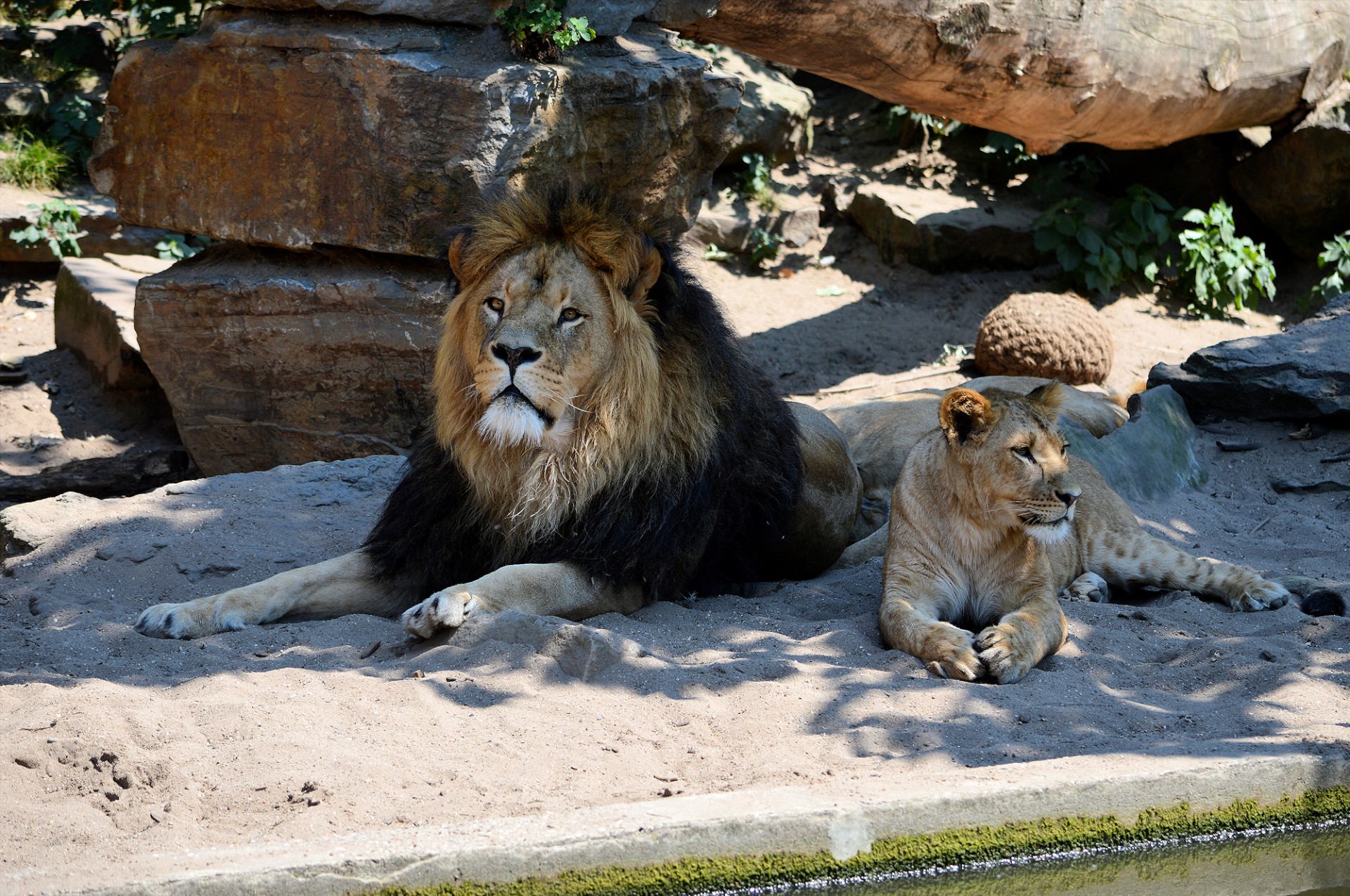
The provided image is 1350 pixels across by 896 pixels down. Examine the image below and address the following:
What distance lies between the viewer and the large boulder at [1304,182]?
991cm

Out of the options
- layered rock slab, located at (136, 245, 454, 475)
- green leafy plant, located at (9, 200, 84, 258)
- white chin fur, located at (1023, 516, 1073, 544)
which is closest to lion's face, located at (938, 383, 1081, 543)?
white chin fur, located at (1023, 516, 1073, 544)

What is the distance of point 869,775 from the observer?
325cm

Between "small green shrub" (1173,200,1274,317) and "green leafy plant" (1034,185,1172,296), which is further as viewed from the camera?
"green leafy plant" (1034,185,1172,296)

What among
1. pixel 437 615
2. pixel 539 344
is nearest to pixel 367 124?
pixel 539 344

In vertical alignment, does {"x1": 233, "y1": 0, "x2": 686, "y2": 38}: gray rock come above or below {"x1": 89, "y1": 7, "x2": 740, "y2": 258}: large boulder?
above

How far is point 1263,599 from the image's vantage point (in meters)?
4.88

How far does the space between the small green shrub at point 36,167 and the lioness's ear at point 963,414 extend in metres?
8.67

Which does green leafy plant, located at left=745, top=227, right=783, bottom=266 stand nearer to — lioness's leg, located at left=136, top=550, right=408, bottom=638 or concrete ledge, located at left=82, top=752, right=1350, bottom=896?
lioness's leg, located at left=136, top=550, right=408, bottom=638

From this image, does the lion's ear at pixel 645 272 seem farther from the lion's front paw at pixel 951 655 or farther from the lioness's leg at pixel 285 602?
A: the lion's front paw at pixel 951 655

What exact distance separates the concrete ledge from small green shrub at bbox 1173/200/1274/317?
7.99 meters

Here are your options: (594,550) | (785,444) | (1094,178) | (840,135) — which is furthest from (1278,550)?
(840,135)

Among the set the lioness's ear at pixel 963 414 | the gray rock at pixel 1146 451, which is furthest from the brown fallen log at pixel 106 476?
the gray rock at pixel 1146 451

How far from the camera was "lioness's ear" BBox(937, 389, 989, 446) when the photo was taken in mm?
4445

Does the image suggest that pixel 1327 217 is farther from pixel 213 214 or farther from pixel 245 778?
pixel 245 778
